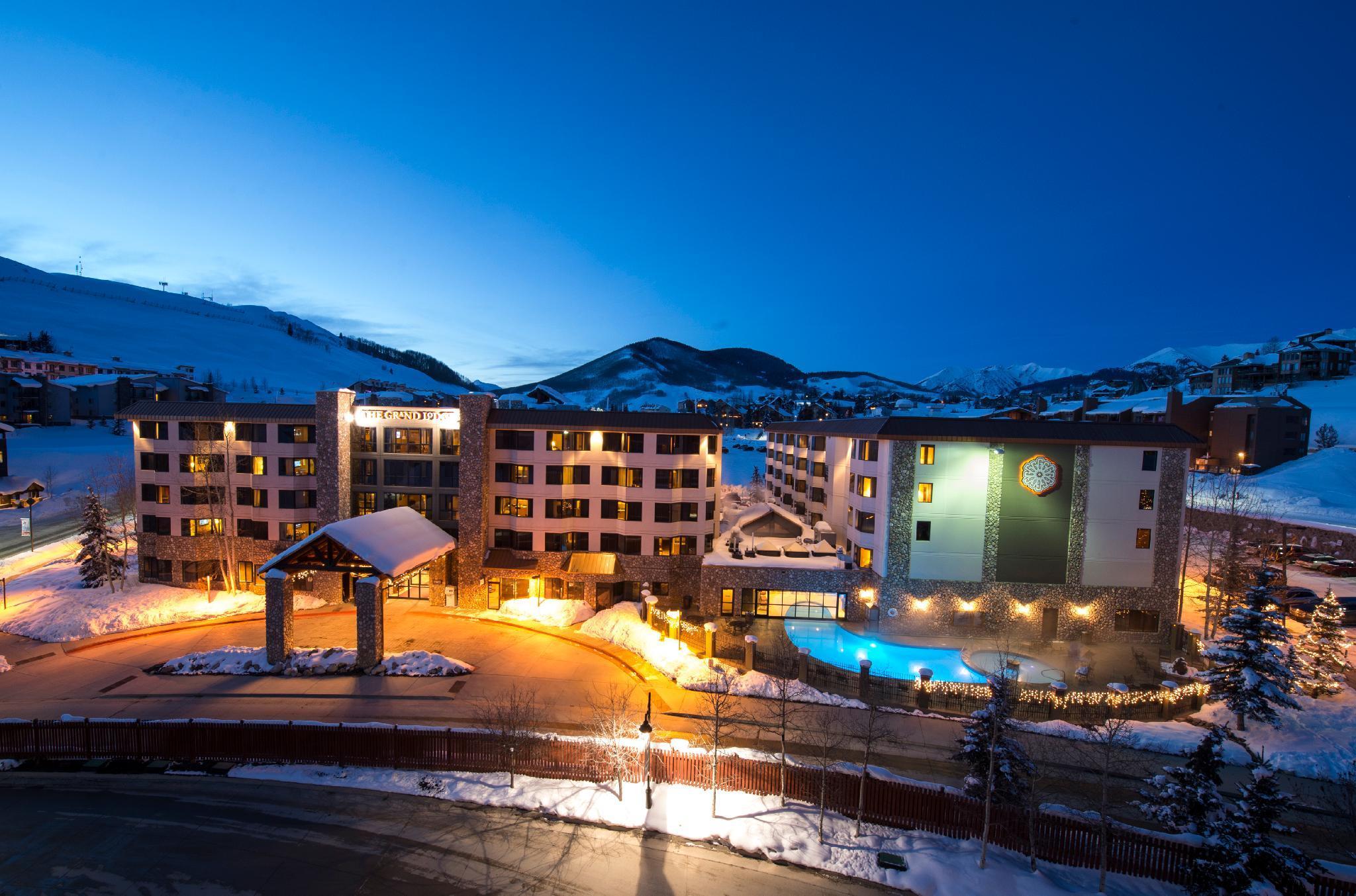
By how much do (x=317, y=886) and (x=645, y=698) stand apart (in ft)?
41.8

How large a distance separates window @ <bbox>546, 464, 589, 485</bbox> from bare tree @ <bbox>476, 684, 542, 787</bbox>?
14962 mm

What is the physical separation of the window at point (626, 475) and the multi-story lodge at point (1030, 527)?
15.2 m

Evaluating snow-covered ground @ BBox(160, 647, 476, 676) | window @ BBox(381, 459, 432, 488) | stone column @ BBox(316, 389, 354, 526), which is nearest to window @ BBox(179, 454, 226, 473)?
stone column @ BBox(316, 389, 354, 526)

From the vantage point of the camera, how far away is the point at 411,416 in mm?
37688

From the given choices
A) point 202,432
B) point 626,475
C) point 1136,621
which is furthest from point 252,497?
point 1136,621

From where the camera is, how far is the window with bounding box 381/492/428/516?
126 ft

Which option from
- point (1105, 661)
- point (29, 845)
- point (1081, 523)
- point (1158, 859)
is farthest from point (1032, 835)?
point (29, 845)

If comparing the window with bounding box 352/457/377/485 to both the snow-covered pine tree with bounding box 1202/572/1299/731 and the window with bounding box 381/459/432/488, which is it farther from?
the snow-covered pine tree with bounding box 1202/572/1299/731

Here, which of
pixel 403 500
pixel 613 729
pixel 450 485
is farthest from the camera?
pixel 403 500

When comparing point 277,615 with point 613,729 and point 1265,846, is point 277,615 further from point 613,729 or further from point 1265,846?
point 1265,846

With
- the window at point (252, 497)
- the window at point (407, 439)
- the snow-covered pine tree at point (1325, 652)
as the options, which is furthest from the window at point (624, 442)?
the snow-covered pine tree at point (1325, 652)

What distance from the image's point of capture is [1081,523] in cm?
3297

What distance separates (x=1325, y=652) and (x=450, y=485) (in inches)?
1853

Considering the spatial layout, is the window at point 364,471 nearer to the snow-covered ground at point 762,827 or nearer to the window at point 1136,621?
the snow-covered ground at point 762,827
